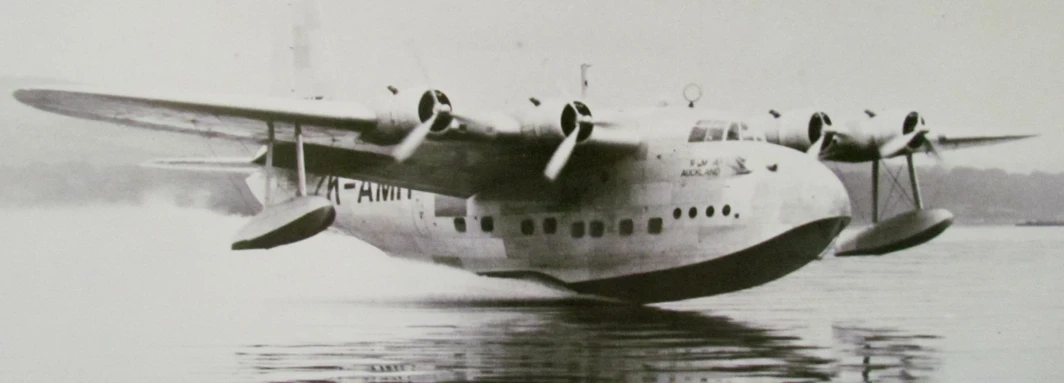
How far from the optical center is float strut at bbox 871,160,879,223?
477 inches

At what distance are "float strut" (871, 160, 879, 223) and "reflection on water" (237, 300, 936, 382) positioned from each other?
1.76 m

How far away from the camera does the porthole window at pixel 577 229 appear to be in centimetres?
1259

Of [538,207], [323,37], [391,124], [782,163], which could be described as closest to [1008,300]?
[782,163]

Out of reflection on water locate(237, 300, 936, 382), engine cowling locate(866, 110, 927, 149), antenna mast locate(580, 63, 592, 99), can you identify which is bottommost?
reflection on water locate(237, 300, 936, 382)

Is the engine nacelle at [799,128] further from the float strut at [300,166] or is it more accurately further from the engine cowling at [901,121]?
the float strut at [300,166]

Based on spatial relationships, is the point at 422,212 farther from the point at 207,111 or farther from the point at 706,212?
the point at 207,111


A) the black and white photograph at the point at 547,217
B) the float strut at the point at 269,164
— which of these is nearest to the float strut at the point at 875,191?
the black and white photograph at the point at 547,217

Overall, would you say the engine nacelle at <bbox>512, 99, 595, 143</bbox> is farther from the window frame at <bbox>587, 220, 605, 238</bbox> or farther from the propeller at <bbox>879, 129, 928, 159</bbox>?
the propeller at <bbox>879, 129, 928, 159</bbox>

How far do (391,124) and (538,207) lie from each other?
10.00 ft

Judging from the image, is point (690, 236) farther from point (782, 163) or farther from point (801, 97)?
point (801, 97)

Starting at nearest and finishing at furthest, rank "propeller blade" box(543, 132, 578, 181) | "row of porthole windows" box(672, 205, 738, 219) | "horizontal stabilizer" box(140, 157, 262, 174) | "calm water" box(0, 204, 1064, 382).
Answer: "calm water" box(0, 204, 1064, 382)
"horizontal stabilizer" box(140, 157, 262, 174)
"propeller blade" box(543, 132, 578, 181)
"row of porthole windows" box(672, 205, 738, 219)

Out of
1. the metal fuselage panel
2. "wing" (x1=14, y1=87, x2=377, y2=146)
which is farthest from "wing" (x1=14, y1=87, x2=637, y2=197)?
the metal fuselage panel

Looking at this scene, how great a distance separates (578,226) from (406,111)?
3158 millimetres

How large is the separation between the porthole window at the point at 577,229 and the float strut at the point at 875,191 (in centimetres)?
319
